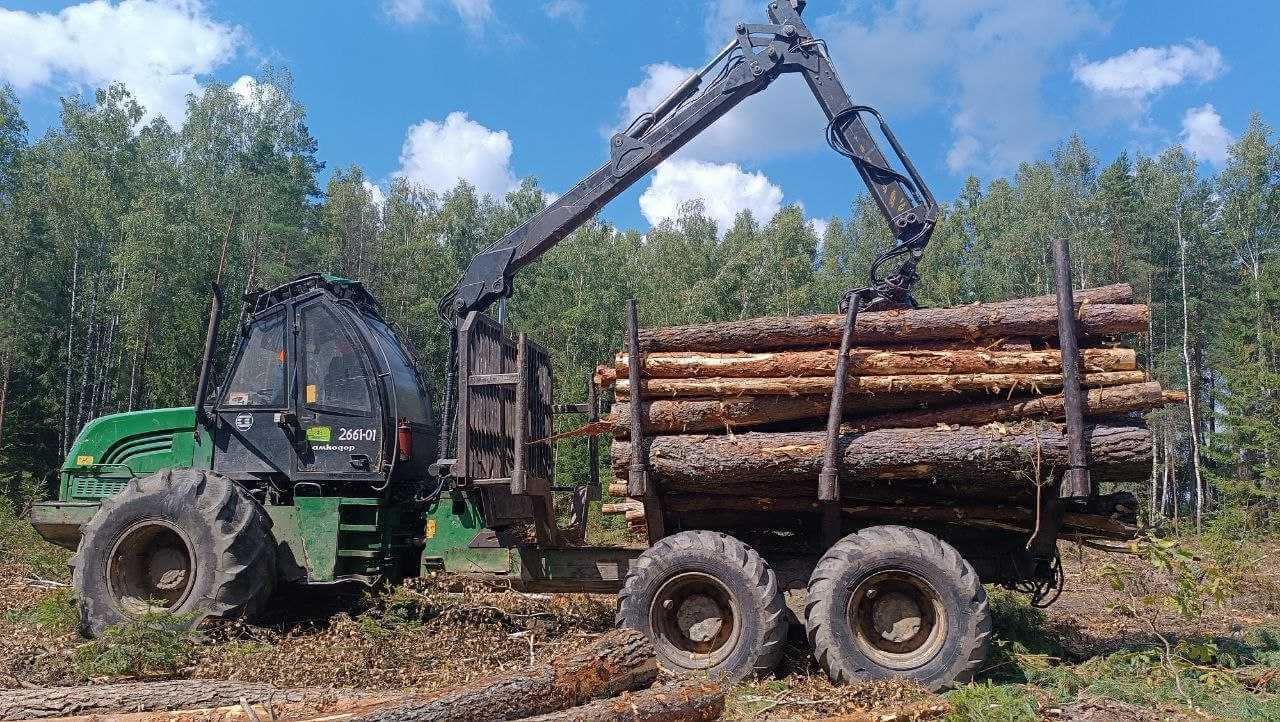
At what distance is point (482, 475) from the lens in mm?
7242

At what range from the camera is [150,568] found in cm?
733

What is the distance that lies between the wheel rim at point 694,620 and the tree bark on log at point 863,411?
47.1 inches

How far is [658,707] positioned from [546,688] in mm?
622

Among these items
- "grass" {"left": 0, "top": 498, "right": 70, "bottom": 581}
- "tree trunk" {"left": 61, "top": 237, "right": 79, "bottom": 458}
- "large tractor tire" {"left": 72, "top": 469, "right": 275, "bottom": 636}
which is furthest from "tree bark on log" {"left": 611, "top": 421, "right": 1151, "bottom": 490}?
"tree trunk" {"left": 61, "top": 237, "right": 79, "bottom": 458}

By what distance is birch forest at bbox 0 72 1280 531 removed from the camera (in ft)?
88.7

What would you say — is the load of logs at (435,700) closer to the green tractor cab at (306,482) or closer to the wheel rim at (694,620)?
the wheel rim at (694,620)

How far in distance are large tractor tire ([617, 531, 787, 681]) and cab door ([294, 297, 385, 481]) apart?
9.06 feet

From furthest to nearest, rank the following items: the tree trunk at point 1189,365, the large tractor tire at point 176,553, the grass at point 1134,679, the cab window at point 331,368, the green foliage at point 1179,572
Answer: the tree trunk at point 1189,365
the cab window at point 331,368
the large tractor tire at point 176,553
the green foliage at point 1179,572
the grass at point 1134,679

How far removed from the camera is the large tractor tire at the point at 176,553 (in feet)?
22.6

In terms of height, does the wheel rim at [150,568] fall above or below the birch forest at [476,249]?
below

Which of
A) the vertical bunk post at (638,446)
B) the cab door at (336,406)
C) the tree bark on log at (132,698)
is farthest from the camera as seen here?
the cab door at (336,406)

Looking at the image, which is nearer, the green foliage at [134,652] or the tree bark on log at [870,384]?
the green foliage at [134,652]

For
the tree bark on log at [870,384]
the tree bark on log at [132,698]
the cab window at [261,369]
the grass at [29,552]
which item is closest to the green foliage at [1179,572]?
the tree bark on log at [870,384]

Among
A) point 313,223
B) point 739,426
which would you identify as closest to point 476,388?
point 739,426
